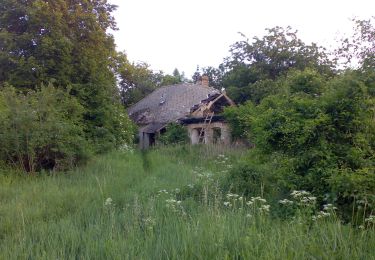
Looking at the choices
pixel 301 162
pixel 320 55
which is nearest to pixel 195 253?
pixel 301 162

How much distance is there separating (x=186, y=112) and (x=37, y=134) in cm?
2289

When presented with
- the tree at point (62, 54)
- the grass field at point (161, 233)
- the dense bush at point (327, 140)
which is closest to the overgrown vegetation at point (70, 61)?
the tree at point (62, 54)

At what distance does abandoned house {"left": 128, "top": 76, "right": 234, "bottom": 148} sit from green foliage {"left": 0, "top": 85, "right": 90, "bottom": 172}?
12600 mm

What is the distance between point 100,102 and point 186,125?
10.5m

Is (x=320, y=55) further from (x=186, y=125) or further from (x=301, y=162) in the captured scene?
(x=301, y=162)

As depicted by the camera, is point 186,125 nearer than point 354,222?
No

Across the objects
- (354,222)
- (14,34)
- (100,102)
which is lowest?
(354,222)

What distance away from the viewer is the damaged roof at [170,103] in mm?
34250

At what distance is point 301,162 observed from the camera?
6957mm

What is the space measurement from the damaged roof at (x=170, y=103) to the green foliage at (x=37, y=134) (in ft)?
64.4

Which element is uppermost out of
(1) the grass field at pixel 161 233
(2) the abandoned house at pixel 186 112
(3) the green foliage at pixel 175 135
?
(2) the abandoned house at pixel 186 112

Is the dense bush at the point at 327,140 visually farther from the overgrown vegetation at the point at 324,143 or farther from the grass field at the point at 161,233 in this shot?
the grass field at the point at 161,233

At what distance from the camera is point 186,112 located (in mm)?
33500

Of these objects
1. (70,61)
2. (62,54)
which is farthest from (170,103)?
(62,54)
